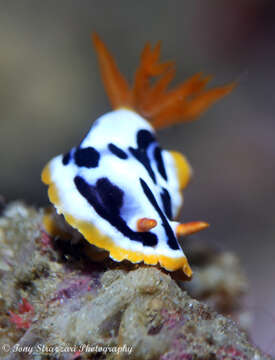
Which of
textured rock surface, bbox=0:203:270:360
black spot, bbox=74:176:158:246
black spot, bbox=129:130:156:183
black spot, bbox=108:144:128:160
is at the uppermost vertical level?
black spot, bbox=129:130:156:183

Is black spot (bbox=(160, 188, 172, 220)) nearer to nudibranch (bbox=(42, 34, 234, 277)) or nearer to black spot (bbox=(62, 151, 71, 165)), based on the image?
nudibranch (bbox=(42, 34, 234, 277))

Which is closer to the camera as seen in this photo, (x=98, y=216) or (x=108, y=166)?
(x=98, y=216)

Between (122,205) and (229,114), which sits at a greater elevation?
(229,114)

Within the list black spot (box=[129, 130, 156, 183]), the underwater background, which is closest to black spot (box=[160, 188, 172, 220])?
black spot (box=[129, 130, 156, 183])

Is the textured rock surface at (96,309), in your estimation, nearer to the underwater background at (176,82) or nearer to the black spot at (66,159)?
the black spot at (66,159)

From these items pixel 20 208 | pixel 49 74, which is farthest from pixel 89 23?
A: pixel 20 208

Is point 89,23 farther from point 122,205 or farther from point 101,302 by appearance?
point 101,302
